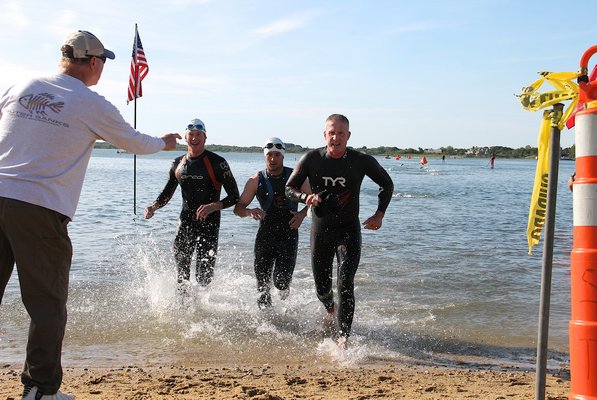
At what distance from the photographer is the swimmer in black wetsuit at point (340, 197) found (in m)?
6.02

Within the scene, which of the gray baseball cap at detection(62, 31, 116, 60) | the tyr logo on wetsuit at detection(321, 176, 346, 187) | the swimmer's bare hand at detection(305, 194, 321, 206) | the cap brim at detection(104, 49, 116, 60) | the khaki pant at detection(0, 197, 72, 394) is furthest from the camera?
the tyr logo on wetsuit at detection(321, 176, 346, 187)

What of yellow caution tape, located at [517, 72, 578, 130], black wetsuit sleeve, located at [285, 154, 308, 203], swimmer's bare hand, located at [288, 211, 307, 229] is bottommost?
swimmer's bare hand, located at [288, 211, 307, 229]

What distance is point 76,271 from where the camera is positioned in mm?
10297

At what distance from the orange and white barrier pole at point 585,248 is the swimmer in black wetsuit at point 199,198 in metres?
4.90

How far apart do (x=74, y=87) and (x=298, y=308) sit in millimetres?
4986

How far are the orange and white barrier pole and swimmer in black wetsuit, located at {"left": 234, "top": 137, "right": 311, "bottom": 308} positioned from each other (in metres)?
4.61

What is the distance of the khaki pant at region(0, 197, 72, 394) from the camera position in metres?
3.47

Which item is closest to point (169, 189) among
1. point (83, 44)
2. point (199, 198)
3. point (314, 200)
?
point (199, 198)

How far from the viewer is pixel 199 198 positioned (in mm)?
7484

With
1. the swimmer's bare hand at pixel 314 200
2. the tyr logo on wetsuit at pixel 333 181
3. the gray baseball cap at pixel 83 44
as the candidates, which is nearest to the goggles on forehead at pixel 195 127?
the tyr logo on wetsuit at pixel 333 181

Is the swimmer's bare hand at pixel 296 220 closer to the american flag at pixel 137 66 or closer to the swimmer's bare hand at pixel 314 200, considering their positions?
the swimmer's bare hand at pixel 314 200

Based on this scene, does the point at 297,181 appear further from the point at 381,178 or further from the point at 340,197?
the point at 381,178

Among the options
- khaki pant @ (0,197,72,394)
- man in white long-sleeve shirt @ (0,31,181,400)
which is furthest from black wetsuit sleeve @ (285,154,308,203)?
khaki pant @ (0,197,72,394)

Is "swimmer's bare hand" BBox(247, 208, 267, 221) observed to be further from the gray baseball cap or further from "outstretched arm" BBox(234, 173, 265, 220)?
the gray baseball cap
